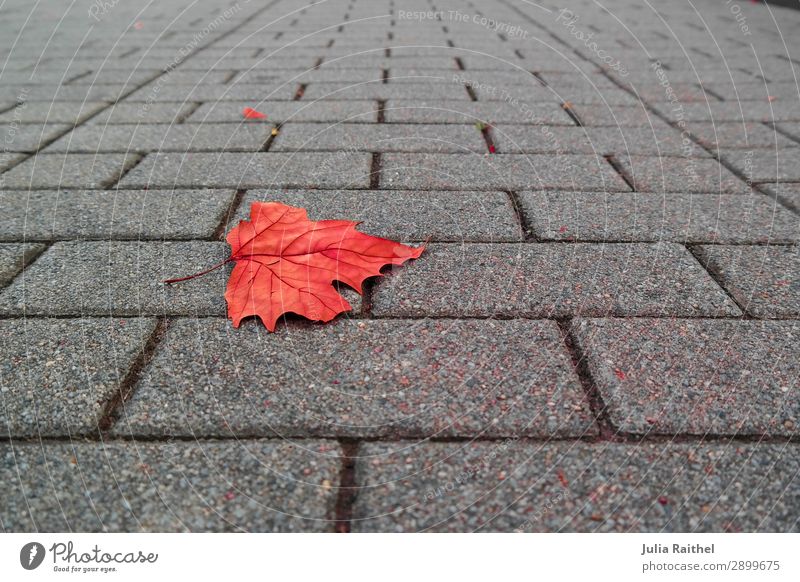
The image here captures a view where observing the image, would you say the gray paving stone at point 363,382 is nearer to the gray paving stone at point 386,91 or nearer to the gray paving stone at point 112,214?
the gray paving stone at point 112,214

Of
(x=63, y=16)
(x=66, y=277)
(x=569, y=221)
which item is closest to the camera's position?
(x=66, y=277)

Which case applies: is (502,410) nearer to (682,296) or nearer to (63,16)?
(682,296)

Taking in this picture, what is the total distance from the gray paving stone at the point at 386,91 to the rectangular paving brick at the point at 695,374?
2081 millimetres

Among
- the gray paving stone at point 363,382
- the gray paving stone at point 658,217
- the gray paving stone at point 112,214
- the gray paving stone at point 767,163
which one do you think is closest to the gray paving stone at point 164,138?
the gray paving stone at point 112,214

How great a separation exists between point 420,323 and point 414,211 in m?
0.60

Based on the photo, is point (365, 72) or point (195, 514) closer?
point (195, 514)

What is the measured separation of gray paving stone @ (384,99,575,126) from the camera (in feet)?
9.06

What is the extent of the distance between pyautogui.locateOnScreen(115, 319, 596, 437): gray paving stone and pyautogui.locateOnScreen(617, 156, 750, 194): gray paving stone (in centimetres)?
106

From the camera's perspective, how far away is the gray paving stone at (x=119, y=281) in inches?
55.2

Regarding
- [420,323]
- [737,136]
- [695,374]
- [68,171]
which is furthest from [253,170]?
[737,136]

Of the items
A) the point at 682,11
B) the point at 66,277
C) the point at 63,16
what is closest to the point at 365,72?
the point at 66,277

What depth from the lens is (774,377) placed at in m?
1.18

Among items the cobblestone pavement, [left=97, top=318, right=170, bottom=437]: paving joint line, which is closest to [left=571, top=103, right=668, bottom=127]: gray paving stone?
the cobblestone pavement

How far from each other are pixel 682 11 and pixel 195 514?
7706mm
